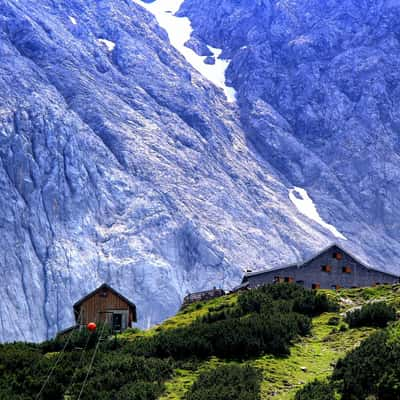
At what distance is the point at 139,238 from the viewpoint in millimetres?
158500

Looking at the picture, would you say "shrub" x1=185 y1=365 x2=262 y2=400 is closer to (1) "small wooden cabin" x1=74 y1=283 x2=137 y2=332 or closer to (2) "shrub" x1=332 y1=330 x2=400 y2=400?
(2) "shrub" x1=332 y1=330 x2=400 y2=400

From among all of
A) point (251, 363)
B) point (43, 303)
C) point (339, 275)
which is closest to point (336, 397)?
point (251, 363)

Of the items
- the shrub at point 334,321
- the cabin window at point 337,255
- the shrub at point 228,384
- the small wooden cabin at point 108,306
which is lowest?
the shrub at point 228,384

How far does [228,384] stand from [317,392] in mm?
3111

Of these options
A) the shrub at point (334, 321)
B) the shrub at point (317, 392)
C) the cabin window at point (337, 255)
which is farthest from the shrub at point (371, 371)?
the cabin window at point (337, 255)

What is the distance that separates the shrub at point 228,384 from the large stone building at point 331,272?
42.0 m

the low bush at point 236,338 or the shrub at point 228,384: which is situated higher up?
the low bush at point 236,338

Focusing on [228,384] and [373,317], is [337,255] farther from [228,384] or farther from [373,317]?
[228,384]

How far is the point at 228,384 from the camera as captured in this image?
22.4 m

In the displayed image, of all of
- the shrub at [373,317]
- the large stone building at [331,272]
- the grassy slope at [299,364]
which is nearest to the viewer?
the grassy slope at [299,364]

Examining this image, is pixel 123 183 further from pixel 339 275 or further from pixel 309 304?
pixel 309 304

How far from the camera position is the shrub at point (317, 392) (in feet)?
65.4

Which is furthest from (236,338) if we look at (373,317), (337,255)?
(337,255)

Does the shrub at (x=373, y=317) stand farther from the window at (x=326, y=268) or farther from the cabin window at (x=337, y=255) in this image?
the cabin window at (x=337, y=255)
